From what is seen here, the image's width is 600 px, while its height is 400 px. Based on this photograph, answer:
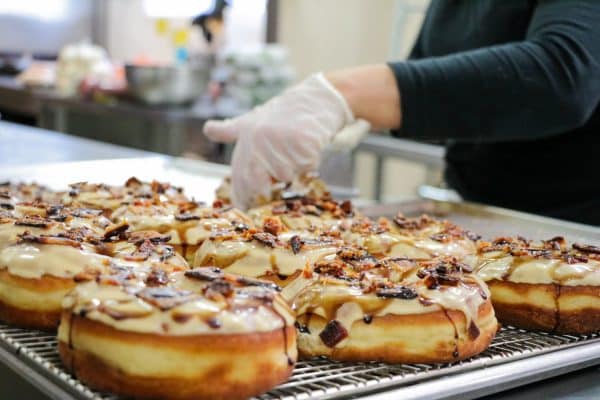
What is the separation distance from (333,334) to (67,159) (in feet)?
7.83

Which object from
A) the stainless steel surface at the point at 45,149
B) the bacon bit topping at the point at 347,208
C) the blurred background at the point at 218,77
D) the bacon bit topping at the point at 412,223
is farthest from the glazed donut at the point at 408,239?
the blurred background at the point at 218,77

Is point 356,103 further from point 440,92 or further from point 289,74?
point 289,74

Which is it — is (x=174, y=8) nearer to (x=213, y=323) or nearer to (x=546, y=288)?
(x=546, y=288)

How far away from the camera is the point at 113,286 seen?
1.12 m

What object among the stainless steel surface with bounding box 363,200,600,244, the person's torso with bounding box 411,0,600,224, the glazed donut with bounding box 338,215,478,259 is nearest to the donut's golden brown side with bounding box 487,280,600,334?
the glazed donut with bounding box 338,215,478,259

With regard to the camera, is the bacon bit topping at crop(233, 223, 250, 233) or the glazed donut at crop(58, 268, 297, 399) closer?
the glazed donut at crop(58, 268, 297, 399)

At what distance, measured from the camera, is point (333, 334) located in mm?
1247

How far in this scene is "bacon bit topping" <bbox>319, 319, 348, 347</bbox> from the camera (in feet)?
4.08

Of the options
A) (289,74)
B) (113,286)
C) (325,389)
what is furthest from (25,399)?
(289,74)

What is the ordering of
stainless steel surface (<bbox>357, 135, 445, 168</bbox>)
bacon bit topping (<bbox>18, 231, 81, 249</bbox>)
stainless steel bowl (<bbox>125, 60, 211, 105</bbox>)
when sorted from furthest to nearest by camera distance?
stainless steel bowl (<bbox>125, 60, 211, 105</bbox>)
stainless steel surface (<bbox>357, 135, 445, 168</bbox>)
bacon bit topping (<bbox>18, 231, 81, 249</bbox>)

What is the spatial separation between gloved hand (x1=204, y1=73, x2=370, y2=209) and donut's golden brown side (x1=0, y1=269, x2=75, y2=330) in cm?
92

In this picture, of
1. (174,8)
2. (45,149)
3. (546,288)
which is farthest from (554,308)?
(174,8)

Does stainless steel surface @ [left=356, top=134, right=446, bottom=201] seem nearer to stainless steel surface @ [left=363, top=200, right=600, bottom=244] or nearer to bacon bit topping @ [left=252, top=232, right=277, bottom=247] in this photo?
stainless steel surface @ [left=363, top=200, right=600, bottom=244]

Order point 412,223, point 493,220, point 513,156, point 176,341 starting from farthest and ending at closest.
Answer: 1. point 513,156
2. point 493,220
3. point 412,223
4. point 176,341
